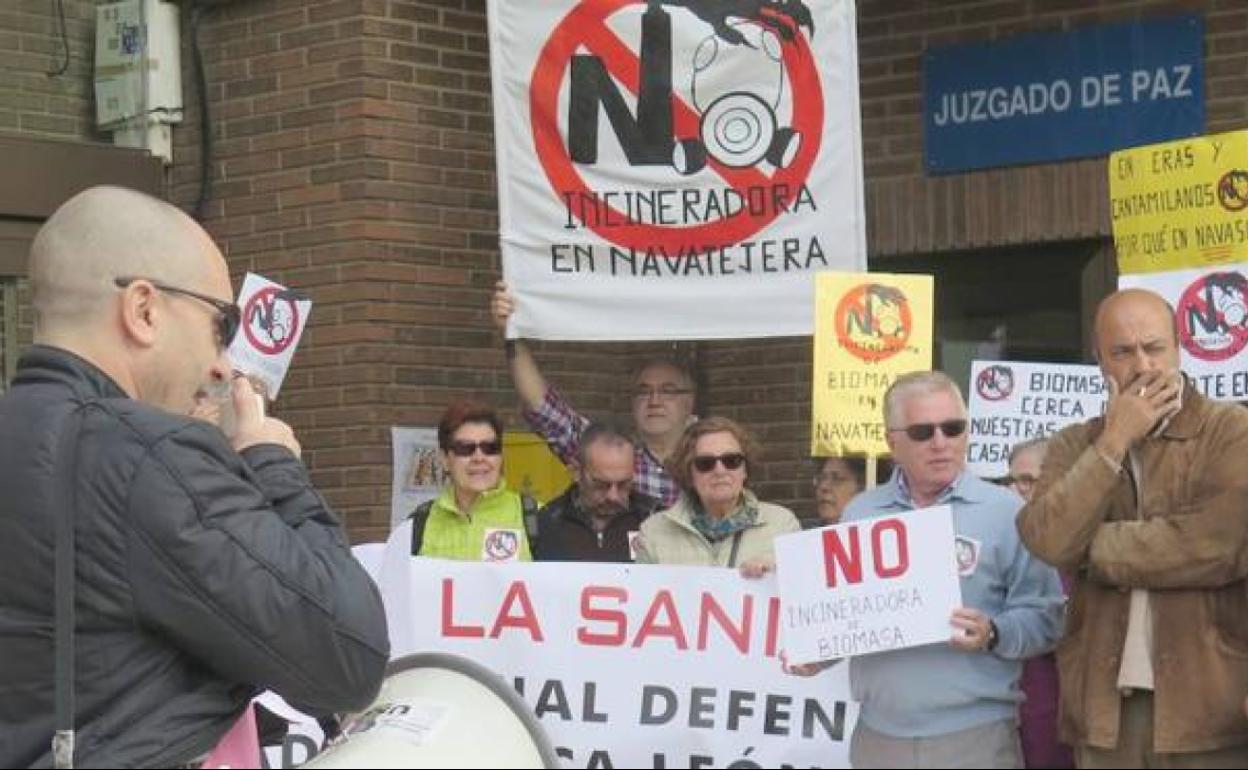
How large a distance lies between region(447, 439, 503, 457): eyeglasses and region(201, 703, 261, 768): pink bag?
470 cm

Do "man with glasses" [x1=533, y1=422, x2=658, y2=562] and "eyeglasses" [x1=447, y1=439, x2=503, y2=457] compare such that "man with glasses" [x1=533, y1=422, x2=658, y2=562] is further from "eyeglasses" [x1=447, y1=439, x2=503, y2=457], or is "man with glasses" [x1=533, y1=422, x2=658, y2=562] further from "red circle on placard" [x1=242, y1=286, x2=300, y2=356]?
"red circle on placard" [x1=242, y1=286, x2=300, y2=356]

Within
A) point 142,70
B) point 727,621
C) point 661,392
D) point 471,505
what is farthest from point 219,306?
point 142,70

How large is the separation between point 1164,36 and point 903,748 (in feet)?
15.3

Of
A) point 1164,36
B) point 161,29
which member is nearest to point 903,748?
point 1164,36

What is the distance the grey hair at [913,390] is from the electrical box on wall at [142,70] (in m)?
5.52

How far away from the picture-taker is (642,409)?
882 centimetres

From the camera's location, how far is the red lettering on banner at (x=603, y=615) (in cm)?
700

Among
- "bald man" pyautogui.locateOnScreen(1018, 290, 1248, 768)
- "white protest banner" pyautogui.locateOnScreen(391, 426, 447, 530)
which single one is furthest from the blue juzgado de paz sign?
"bald man" pyautogui.locateOnScreen(1018, 290, 1248, 768)

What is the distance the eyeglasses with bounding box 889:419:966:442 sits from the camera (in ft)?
20.6

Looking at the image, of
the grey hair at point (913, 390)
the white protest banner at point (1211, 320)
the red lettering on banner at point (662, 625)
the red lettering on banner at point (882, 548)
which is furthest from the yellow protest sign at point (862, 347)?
the red lettering on banner at point (882, 548)

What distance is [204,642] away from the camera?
3.29 metres

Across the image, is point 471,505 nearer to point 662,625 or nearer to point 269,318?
point 269,318

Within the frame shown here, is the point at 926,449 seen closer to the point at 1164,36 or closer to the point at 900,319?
the point at 900,319

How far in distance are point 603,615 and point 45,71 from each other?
5.31 m
